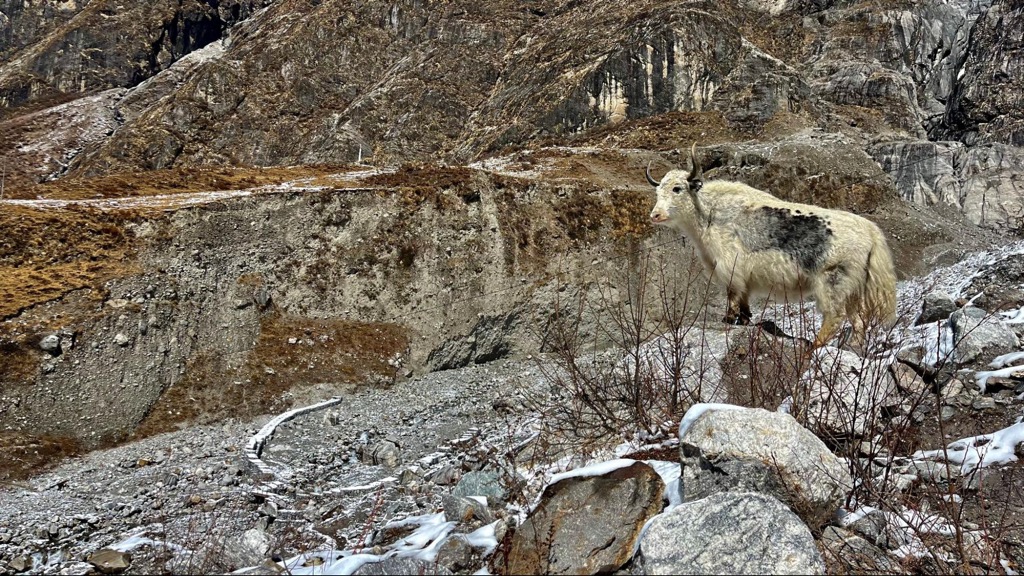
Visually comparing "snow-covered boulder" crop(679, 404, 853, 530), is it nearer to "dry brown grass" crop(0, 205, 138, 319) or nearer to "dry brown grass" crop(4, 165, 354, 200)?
"dry brown grass" crop(0, 205, 138, 319)

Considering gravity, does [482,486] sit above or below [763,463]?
below

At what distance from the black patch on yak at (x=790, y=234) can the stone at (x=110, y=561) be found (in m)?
8.64

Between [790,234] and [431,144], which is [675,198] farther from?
[431,144]

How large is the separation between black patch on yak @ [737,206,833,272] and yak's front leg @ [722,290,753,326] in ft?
2.43

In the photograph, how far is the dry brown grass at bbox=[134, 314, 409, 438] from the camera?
13.7 meters

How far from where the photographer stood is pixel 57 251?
1408cm

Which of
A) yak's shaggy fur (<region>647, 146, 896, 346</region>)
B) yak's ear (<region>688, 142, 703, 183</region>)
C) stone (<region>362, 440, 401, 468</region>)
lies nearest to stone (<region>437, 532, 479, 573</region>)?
stone (<region>362, 440, 401, 468</region>)

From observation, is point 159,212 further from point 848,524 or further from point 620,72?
point 620,72

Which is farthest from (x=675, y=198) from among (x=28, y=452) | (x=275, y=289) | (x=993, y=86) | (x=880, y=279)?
(x=993, y=86)

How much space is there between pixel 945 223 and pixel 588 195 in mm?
21531

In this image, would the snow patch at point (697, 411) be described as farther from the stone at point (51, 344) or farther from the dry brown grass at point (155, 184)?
the dry brown grass at point (155, 184)

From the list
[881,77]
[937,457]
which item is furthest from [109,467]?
[881,77]

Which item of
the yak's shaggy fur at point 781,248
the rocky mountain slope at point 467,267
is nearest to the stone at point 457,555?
the rocky mountain slope at point 467,267

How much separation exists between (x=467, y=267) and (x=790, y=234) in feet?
35.6
